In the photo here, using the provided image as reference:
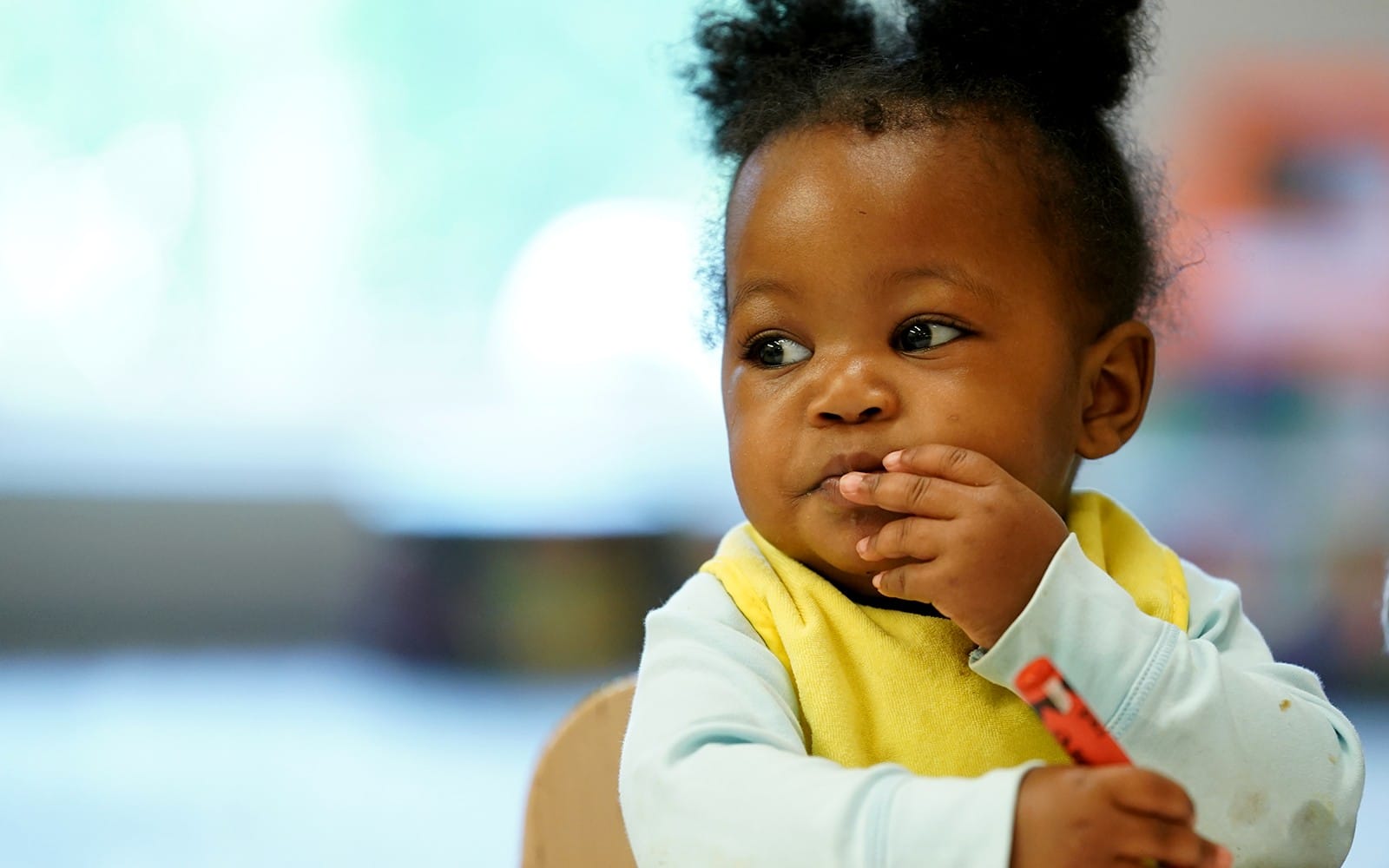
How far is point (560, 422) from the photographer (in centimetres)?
291

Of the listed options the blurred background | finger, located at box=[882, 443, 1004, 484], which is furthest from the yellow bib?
the blurred background

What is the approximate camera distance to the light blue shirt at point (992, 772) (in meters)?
0.58

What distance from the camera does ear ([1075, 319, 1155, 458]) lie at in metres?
0.86

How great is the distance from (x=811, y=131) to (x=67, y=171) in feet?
8.41

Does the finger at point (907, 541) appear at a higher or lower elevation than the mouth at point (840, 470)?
lower

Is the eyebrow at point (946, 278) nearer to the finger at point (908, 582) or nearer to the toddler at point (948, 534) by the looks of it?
the toddler at point (948, 534)

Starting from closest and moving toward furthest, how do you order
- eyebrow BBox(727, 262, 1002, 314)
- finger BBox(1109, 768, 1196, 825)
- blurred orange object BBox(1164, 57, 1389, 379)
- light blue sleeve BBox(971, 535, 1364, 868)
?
1. finger BBox(1109, 768, 1196, 825)
2. light blue sleeve BBox(971, 535, 1364, 868)
3. eyebrow BBox(727, 262, 1002, 314)
4. blurred orange object BBox(1164, 57, 1389, 379)

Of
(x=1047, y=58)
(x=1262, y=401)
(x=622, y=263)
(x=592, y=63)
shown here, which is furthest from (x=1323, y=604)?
(x=1047, y=58)

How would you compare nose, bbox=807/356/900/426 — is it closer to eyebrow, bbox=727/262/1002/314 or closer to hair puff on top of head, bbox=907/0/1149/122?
eyebrow, bbox=727/262/1002/314

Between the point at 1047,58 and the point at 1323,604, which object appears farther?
the point at 1323,604

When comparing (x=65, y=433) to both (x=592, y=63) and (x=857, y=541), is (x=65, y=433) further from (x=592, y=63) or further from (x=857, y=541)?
(x=857, y=541)

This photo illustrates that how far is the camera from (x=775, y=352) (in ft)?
2.70

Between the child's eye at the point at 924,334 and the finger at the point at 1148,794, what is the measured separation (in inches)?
11.4

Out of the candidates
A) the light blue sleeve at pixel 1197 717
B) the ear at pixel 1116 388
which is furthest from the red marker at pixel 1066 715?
the ear at pixel 1116 388
